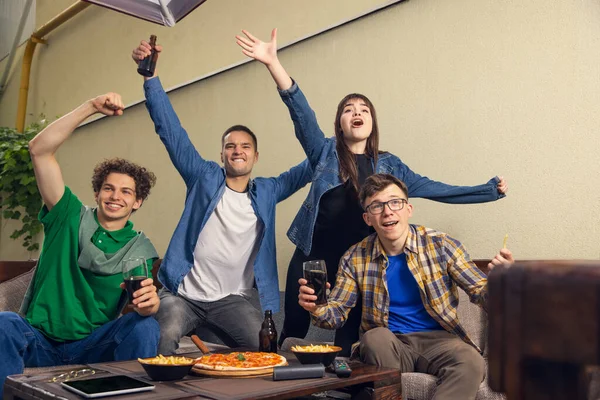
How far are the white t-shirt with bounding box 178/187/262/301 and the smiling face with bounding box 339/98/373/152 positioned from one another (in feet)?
1.98

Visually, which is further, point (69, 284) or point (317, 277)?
point (69, 284)

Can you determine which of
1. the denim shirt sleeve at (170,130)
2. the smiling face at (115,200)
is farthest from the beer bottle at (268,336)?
the denim shirt sleeve at (170,130)

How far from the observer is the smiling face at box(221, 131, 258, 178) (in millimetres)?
2738

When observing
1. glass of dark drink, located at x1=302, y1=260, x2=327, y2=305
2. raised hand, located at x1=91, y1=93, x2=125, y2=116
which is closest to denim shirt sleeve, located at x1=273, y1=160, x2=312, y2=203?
raised hand, located at x1=91, y1=93, x2=125, y2=116

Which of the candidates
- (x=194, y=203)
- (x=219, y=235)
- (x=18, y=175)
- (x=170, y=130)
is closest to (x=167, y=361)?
(x=219, y=235)

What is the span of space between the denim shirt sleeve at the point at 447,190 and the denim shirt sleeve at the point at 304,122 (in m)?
0.36

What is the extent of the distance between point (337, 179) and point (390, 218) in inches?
17.3

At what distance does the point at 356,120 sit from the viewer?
2.50 m

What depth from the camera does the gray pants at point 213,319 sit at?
8.04ft

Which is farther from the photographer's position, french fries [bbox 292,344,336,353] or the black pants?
the black pants

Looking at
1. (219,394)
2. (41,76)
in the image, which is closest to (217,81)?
(219,394)

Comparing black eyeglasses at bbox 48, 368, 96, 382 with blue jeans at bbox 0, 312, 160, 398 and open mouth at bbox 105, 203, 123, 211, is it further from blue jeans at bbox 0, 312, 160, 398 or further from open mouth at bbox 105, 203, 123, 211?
open mouth at bbox 105, 203, 123, 211

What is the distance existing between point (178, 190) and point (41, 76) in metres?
3.37

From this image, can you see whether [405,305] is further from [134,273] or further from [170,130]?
[170,130]
